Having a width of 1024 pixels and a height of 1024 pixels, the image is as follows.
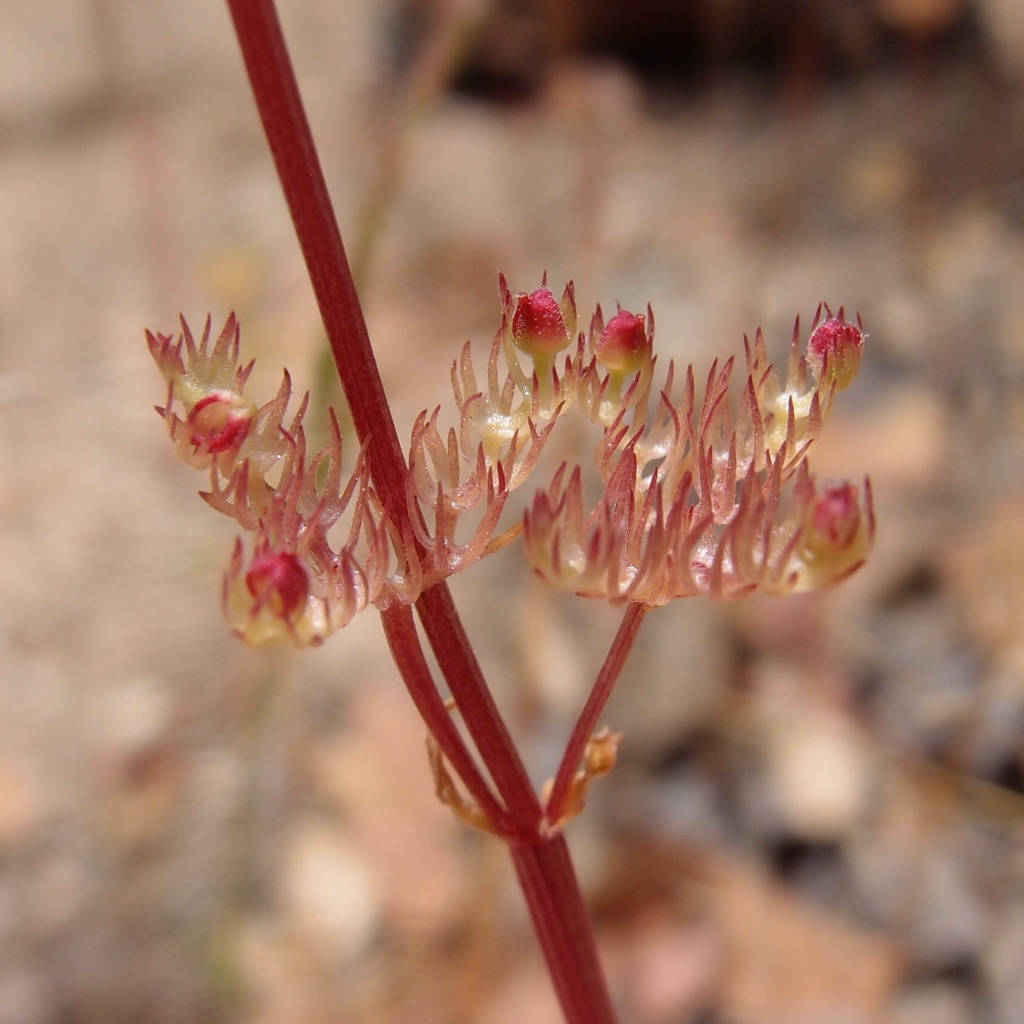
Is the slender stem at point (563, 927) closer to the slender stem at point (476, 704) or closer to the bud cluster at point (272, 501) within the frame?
the slender stem at point (476, 704)

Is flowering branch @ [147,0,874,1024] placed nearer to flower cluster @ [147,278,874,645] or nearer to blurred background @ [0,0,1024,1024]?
flower cluster @ [147,278,874,645]

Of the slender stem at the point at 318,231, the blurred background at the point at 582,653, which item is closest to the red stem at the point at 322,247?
the slender stem at the point at 318,231

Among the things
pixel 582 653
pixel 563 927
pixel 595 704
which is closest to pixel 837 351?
pixel 595 704

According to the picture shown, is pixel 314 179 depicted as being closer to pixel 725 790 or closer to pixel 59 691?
pixel 725 790

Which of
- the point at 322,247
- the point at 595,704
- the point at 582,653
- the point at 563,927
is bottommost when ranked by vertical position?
the point at 582,653

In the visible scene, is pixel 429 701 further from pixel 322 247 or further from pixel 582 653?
pixel 582 653

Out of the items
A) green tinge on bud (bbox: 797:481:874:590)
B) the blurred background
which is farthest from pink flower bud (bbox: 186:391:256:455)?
the blurred background
